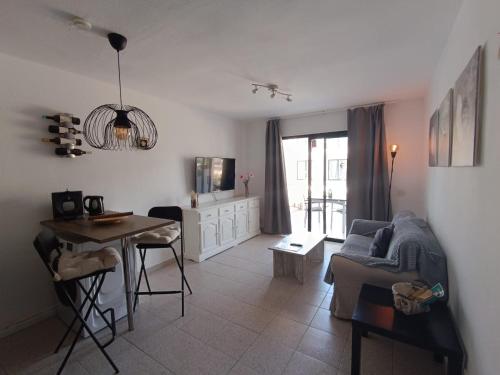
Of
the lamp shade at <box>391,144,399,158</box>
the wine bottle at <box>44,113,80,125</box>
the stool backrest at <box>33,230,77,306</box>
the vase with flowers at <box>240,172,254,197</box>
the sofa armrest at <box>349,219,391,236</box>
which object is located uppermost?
the wine bottle at <box>44,113,80,125</box>

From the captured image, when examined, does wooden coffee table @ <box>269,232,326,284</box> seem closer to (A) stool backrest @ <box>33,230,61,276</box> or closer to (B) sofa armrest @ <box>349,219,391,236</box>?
(B) sofa armrest @ <box>349,219,391,236</box>

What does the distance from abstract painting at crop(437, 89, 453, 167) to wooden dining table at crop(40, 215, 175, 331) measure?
229cm

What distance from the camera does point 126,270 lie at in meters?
2.08

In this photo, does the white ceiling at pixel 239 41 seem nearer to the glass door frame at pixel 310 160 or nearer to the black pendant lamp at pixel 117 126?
the black pendant lamp at pixel 117 126

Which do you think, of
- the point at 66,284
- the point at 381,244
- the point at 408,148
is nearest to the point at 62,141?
the point at 66,284

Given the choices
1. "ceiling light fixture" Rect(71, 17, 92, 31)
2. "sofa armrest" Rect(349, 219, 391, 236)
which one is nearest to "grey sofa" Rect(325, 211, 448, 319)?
"sofa armrest" Rect(349, 219, 391, 236)

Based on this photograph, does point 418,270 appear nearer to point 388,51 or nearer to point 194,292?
point 388,51

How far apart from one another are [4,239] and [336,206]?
4724 millimetres

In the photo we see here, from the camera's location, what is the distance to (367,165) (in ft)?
13.3

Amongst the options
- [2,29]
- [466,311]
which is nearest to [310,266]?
[466,311]

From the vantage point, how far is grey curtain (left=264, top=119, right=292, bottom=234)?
16.0ft

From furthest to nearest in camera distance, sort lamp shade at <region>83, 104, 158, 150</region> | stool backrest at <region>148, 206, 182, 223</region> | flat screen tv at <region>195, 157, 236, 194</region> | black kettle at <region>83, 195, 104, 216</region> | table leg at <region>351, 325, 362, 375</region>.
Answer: flat screen tv at <region>195, 157, 236, 194</region> → stool backrest at <region>148, 206, 182, 223</region> → black kettle at <region>83, 195, 104, 216</region> → lamp shade at <region>83, 104, 158, 150</region> → table leg at <region>351, 325, 362, 375</region>

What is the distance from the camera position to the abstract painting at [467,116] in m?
1.19

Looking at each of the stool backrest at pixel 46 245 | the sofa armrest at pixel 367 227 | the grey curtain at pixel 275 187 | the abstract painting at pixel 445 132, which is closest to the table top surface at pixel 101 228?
the stool backrest at pixel 46 245
